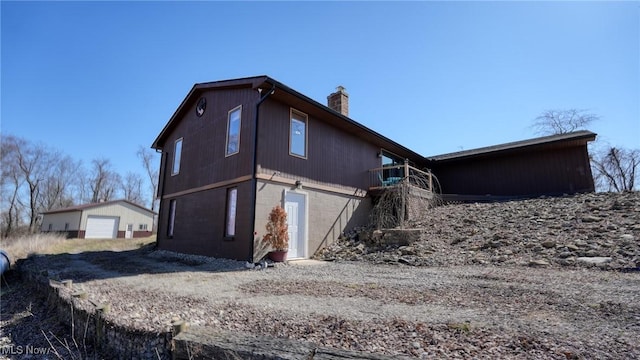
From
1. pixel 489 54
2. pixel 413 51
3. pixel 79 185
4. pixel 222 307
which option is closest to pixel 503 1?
pixel 489 54

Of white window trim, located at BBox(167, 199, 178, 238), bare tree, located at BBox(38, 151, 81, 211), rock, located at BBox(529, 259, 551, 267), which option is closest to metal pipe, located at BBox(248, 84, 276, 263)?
white window trim, located at BBox(167, 199, 178, 238)

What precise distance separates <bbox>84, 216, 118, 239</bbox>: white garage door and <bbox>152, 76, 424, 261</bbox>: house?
17.5 metres

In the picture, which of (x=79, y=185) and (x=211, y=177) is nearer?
(x=211, y=177)

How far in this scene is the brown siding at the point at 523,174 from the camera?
12.3 meters

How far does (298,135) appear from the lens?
9430 millimetres

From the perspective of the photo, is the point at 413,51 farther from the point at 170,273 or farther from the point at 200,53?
the point at 170,273

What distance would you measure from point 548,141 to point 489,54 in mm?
6180

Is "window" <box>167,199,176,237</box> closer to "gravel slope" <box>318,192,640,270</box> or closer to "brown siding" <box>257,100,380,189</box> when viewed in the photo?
"brown siding" <box>257,100,380,189</box>

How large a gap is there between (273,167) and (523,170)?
38.4 ft

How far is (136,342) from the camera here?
285 cm

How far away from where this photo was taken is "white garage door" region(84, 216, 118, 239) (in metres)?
24.7

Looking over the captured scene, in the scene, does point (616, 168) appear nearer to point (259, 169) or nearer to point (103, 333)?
point (259, 169)

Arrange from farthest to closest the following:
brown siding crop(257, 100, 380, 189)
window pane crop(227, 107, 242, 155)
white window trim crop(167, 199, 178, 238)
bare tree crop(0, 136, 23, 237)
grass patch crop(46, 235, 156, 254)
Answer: bare tree crop(0, 136, 23, 237)
grass patch crop(46, 235, 156, 254)
white window trim crop(167, 199, 178, 238)
window pane crop(227, 107, 242, 155)
brown siding crop(257, 100, 380, 189)

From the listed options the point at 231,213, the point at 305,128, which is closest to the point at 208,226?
the point at 231,213
